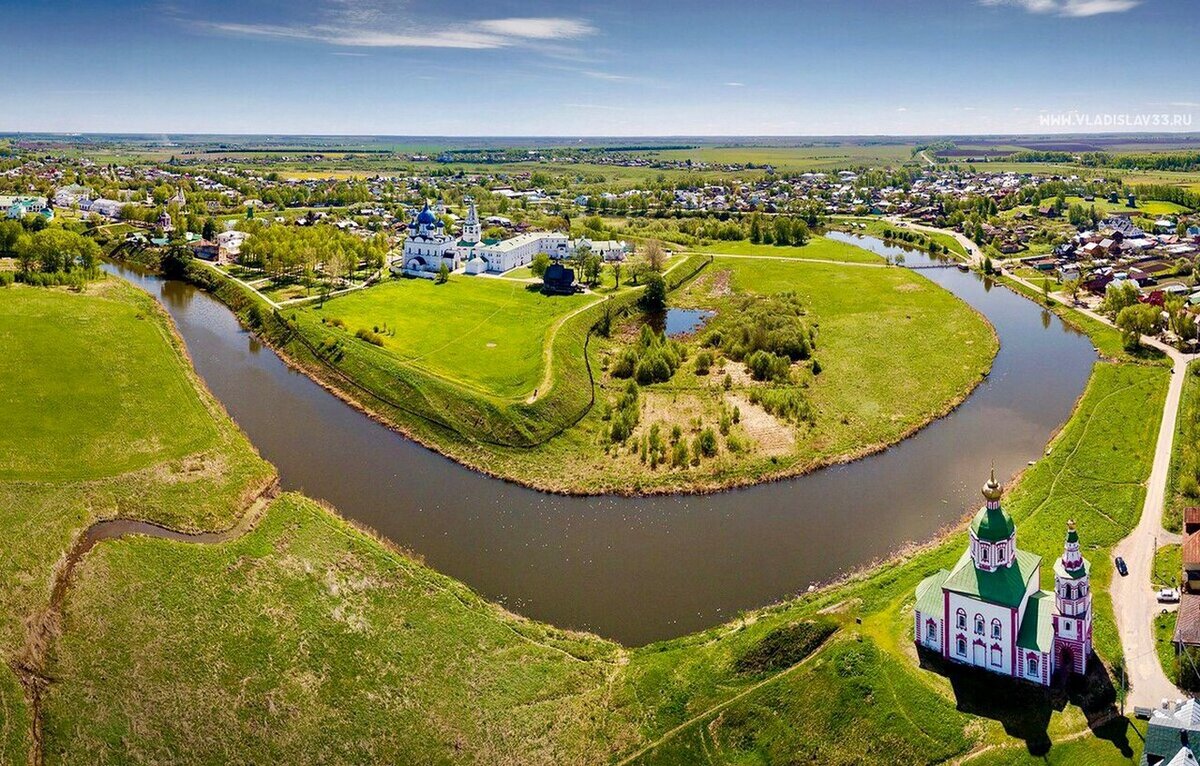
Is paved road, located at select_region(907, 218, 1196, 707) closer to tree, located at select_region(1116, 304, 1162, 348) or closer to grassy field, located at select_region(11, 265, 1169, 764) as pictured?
grassy field, located at select_region(11, 265, 1169, 764)

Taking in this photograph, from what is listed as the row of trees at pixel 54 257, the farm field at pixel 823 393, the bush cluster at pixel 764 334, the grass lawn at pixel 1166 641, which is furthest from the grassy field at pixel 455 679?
the row of trees at pixel 54 257

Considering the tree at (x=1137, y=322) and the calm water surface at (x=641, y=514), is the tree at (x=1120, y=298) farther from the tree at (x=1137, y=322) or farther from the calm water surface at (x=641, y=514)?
the calm water surface at (x=641, y=514)

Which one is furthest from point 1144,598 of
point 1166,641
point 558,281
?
point 558,281

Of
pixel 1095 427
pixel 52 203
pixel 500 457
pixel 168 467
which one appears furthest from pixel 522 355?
pixel 52 203

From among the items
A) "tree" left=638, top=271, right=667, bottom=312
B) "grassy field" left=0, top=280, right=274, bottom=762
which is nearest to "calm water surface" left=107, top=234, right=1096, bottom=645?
"grassy field" left=0, top=280, right=274, bottom=762

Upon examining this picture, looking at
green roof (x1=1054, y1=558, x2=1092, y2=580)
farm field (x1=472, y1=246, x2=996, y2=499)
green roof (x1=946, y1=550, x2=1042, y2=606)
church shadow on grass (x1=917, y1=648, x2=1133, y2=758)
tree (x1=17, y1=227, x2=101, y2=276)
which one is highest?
tree (x1=17, y1=227, x2=101, y2=276)

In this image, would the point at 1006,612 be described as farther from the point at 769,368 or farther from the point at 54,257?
the point at 54,257
